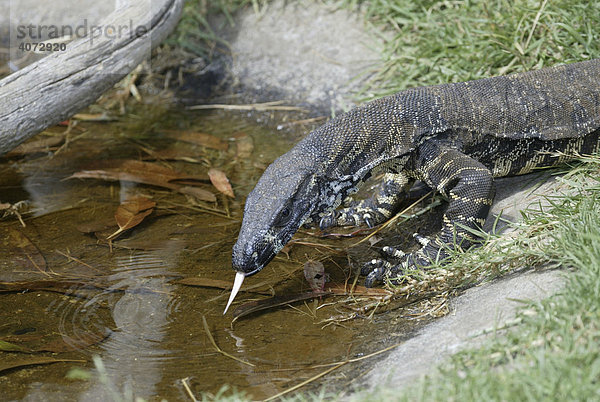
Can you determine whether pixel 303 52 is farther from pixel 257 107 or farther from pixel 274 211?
pixel 274 211

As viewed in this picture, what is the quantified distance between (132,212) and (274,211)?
6.39 ft

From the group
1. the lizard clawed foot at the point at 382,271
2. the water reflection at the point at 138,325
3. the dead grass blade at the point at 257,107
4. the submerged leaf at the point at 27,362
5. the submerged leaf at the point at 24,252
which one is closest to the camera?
the water reflection at the point at 138,325

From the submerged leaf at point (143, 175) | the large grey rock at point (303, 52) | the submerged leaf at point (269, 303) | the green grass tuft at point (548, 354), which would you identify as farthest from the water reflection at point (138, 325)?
the large grey rock at point (303, 52)

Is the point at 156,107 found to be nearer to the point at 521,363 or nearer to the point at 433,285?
the point at 433,285

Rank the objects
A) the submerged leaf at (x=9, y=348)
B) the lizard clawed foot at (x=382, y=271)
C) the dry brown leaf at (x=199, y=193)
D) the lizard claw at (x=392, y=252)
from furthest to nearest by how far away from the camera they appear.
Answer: the dry brown leaf at (x=199, y=193) → the lizard claw at (x=392, y=252) → the lizard clawed foot at (x=382, y=271) → the submerged leaf at (x=9, y=348)

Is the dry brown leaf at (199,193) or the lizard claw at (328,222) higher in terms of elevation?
the lizard claw at (328,222)

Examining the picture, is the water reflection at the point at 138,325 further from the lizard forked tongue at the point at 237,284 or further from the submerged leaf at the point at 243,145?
the submerged leaf at the point at 243,145

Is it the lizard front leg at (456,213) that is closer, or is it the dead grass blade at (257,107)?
the lizard front leg at (456,213)

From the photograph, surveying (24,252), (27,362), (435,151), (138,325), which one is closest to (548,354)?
(435,151)

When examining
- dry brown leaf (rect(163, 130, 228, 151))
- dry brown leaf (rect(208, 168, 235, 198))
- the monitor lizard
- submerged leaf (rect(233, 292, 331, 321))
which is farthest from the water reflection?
dry brown leaf (rect(163, 130, 228, 151))

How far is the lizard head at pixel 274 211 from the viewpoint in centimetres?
414

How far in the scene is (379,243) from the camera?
526 cm

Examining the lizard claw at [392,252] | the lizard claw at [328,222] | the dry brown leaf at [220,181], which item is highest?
the lizard claw at [392,252]

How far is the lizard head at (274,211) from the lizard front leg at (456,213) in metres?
0.71
